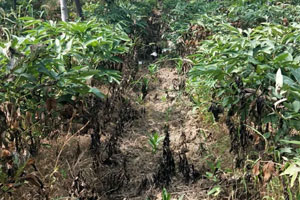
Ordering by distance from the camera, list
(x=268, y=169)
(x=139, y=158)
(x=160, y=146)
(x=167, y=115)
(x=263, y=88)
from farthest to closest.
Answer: (x=167, y=115), (x=160, y=146), (x=139, y=158), (x=263, y=88), (x=268, y=169)

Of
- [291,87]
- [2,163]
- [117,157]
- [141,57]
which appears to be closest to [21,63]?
[2,163]

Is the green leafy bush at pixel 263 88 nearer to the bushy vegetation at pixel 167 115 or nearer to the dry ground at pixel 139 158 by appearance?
the bushy vegetation at pixel 167 115

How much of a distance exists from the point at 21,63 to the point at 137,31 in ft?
13.2

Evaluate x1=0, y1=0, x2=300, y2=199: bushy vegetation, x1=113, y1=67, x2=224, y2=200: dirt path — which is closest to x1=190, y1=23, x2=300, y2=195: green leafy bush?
x1=0, y1=0, x2=300, y2=199: bushy vegetation

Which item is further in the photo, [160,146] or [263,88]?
[160,146]

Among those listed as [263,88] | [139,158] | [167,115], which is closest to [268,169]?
[263,88]

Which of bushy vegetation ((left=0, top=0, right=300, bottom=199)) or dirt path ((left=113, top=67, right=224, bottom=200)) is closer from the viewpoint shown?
bushy vegetation ((left=0, top=0, right=300, bottom=199))

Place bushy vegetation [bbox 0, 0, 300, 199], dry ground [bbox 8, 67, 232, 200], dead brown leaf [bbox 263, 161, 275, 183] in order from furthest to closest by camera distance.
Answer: dry ground [bbox 8, 67, 232, 200], bushy vegetation [bbox 0, 0, 300, 199], dead brown leaf [bbox 263, 161, 275, 183]

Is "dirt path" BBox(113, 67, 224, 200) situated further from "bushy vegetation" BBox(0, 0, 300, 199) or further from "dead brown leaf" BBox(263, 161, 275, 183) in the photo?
"dead brown leaf" BBox(263, 161, 275, 183)

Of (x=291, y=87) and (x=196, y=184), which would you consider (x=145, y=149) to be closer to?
(x=196, y=184)

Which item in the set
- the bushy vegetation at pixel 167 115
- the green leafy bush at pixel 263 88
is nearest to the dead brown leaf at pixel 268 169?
the bushy vegetation at pixel 167 115

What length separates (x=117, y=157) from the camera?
103 inches

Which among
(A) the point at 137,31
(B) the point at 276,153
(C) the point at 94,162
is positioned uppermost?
(A) the point at 137,31

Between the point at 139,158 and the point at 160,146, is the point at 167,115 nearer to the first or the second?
the point at 160,146
